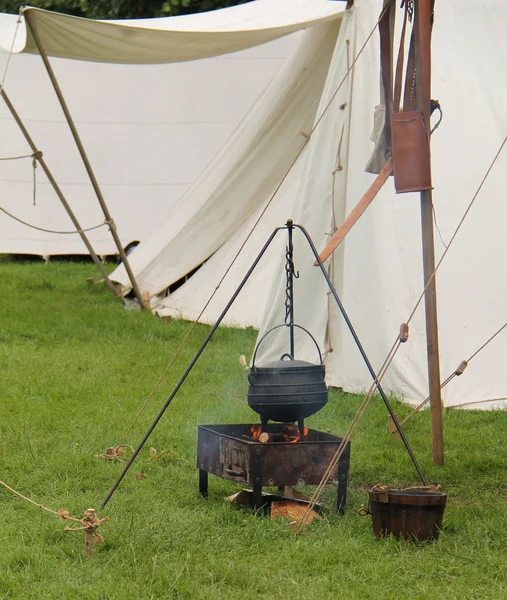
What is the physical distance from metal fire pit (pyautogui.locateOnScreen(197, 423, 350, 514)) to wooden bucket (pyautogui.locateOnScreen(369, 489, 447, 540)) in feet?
0.97

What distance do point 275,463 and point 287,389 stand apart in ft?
0.84

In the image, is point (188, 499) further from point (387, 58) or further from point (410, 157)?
point (387, 58)

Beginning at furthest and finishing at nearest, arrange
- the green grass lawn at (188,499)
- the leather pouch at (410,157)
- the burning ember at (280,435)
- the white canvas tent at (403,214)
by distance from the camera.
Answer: the white canvas tent at (403,214) < the leather pouch at (410,157) < the burning ember at (280,435) < the green grass lawn at (188,499)

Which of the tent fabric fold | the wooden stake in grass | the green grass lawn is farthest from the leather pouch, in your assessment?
the tent fabric fold

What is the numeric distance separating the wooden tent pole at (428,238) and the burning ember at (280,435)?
584 millimetres

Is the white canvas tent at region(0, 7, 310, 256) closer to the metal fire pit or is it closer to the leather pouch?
the leather pouch

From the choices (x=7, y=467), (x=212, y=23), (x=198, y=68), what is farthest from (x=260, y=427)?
(x=198, y=68)

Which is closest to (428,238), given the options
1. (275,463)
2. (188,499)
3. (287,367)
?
(287,367)

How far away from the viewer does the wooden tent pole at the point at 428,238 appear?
3736 millimetres

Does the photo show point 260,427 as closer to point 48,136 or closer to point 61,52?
point 61,52

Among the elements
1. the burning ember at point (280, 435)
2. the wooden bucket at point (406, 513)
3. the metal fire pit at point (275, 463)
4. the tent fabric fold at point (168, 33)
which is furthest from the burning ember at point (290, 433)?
the tent fabric fold at point (168, 33)

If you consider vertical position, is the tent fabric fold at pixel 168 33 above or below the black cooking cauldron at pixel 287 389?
above

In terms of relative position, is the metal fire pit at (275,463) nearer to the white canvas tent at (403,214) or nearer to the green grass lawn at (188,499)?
the green grass lawn at (188,499)

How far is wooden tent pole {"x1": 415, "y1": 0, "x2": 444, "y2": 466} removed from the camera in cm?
374
